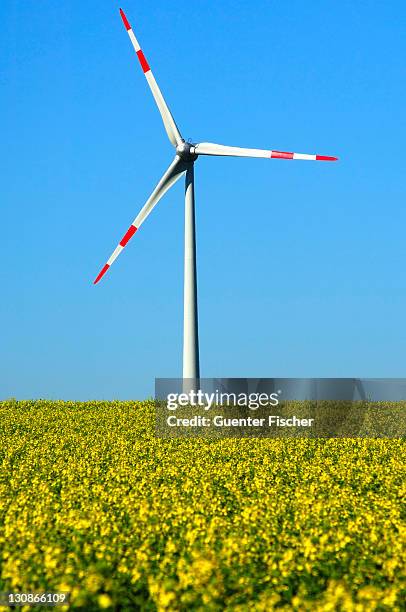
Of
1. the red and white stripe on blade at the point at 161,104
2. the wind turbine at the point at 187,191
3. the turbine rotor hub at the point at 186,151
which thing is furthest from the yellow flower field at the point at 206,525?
the red and white stripe on blade at the point at 161,104

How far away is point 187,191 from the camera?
34.6 meters

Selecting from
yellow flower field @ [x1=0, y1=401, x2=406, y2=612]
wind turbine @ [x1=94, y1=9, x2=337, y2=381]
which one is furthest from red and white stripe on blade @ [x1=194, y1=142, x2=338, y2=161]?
yellow flower field @ [x1=0, y1=401, x2=406, y2=612]

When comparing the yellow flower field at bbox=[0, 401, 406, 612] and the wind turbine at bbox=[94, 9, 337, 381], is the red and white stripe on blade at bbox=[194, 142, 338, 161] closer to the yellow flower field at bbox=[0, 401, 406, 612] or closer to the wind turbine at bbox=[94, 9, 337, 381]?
the wind turbine at bbox=[94, 9, 337, 381]

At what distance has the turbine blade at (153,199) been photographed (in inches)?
1350

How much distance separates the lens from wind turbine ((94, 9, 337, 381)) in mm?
33281

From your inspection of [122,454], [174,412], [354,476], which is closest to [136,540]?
[354,476]

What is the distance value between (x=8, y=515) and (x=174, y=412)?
17339 millimetres

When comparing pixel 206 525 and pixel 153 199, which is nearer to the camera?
pixel 206 525

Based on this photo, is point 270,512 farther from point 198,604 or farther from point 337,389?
point 337,389

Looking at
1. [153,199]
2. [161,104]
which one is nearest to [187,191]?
[153,199]

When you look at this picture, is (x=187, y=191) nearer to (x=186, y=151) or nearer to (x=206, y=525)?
(x=186, y=151)

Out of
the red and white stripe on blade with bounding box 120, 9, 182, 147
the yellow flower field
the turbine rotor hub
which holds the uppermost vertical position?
the red and white stripe on blade with bounding box 120, 9, 182, 147

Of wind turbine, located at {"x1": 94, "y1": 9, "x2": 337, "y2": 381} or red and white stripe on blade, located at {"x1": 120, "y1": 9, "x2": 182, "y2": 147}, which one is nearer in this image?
wind turbine, located at {"x1": 94, "y1": 9, "x2": 337, "y2": 381}

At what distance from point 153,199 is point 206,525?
2268 cm
